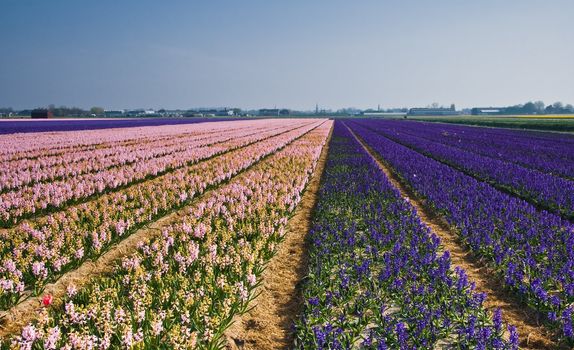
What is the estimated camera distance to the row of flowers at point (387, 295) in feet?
15.8

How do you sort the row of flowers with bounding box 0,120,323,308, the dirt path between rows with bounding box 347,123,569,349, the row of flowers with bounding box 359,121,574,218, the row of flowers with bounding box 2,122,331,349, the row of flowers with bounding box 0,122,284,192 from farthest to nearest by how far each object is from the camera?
1. the row of flowers with bounding box 0,122,284,192
2. the row of flowers with bounding box 359,121,574,218
3. the row of flowers with bounding box 0,120,323,308
4. the dirt path between rows with bounding box 347,123,569,349
5. the row of flowers with bounding box 2,122,331,349

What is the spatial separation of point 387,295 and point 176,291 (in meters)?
3.25

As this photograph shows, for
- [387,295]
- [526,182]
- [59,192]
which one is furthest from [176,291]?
[526,182]

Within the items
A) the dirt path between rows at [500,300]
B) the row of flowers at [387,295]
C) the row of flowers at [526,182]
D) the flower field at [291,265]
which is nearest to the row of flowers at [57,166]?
the flower field at [291,265]

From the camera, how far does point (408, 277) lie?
262 inches

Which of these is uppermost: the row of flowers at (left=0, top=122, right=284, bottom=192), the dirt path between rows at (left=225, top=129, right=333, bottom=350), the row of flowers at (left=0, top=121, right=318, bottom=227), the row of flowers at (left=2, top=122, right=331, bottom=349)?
the row of flowers at (left=0, top=122, right=284, bottom=192)

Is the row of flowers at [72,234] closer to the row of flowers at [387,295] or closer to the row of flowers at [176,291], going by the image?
the row of flowers at [176,291]

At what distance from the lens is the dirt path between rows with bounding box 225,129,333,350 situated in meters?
5.24

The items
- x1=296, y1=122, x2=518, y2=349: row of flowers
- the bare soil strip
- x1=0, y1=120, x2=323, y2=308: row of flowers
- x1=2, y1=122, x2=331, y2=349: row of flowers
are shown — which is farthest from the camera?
x1=0, y1=120, x2=323, y2=308: row of flowers

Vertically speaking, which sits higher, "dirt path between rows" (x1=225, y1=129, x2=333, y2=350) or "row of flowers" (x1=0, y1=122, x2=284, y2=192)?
"row of flowers" (x1=0, y1=122, x2=284, y2=192)

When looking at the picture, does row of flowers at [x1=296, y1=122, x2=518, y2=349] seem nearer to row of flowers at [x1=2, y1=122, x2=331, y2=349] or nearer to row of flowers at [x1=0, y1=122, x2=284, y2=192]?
row of flowers at [x1=2, y1=122, x2=331, y2=349]

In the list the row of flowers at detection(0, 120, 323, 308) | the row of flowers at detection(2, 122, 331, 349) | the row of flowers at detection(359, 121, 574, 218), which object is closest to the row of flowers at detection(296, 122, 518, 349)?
the row of flowers at detection(2, 122, 331, 349)

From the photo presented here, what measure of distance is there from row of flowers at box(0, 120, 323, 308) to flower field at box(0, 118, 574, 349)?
5 cm

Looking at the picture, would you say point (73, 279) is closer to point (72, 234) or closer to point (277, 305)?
point (72, 234)
